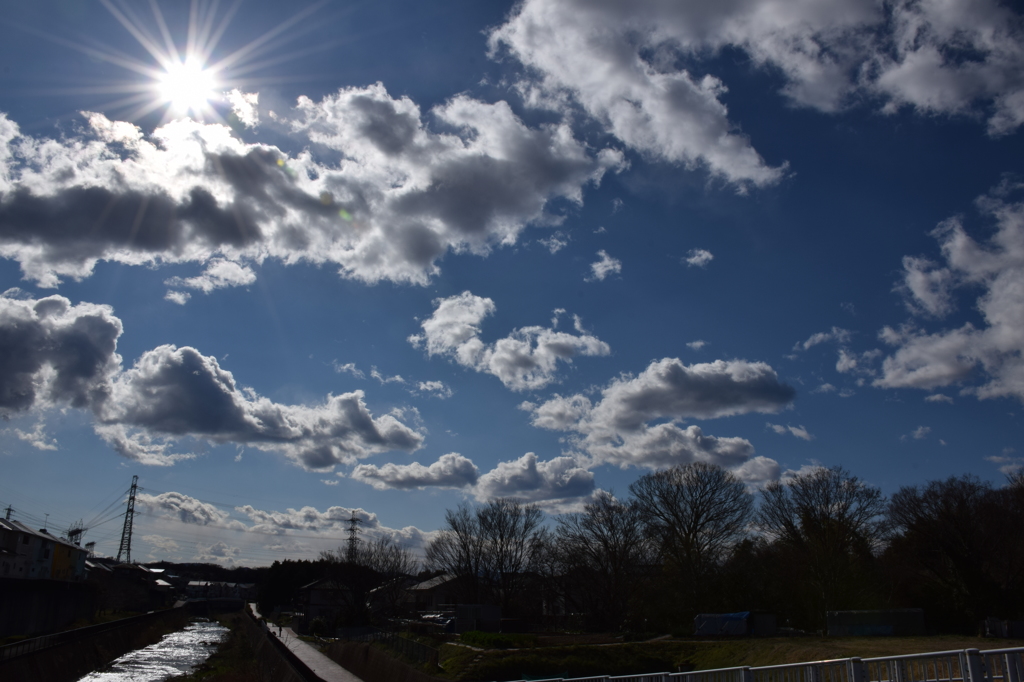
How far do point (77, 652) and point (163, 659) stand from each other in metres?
13.1

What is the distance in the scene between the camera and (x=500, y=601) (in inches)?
2749

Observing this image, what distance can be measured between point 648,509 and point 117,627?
54610 millimetres

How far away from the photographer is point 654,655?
3584 centimetres

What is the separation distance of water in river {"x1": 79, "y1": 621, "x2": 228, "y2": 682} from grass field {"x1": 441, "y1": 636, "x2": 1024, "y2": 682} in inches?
1183

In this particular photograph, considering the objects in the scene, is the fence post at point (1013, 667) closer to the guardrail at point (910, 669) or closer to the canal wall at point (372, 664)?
the guardrail at point (910, 669)

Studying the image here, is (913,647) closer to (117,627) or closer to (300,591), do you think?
(117,627)

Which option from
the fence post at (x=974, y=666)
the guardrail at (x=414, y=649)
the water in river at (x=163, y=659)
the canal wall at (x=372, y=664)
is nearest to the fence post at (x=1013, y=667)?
the fence post at (x=974, y=666)

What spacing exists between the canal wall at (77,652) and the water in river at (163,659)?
3.46ft

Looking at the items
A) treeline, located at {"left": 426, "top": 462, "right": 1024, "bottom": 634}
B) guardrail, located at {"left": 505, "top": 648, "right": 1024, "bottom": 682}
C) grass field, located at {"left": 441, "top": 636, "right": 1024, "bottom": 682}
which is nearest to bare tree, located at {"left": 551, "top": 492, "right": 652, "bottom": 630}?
treeline, located at {"left": 426, "top": 462, "right": 1024, "bottom": 634}

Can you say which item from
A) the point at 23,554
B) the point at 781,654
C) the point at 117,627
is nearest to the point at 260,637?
the point at 117,627

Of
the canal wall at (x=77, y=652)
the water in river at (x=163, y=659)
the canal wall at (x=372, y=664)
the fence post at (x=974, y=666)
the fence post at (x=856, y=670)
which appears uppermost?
the fence post at (x=974, y=666)

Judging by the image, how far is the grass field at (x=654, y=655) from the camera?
28.4 metres

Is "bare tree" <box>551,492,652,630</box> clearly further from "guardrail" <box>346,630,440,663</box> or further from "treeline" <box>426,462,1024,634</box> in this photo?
"guardrail" <box>346,630,440,663</box>

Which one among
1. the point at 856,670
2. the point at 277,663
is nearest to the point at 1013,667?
the point at 856,670
